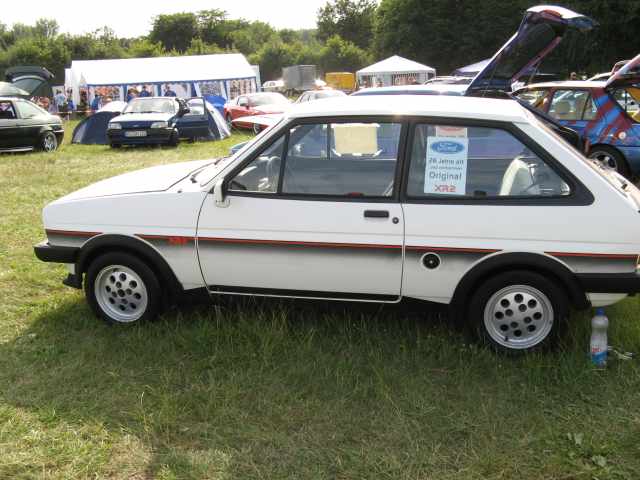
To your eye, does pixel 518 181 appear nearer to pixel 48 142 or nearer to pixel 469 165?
pixel 469 165

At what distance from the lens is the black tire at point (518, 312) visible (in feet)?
13.1

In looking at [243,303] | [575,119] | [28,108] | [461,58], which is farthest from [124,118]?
[461,58]

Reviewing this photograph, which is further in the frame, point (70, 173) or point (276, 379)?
point (70, 173)

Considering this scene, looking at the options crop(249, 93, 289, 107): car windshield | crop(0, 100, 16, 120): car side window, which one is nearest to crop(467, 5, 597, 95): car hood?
crop(0, 100, 16, 120): car side window

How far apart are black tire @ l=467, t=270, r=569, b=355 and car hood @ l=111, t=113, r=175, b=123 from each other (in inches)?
550

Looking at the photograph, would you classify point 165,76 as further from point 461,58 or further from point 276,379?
point 461,58

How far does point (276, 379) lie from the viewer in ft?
13.0

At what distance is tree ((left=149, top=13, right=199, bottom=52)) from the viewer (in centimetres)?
9444

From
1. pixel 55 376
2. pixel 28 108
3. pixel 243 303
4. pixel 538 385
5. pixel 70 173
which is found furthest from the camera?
pixel 28 108

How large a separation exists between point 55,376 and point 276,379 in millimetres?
1429

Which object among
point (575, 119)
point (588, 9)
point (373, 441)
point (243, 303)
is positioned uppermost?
point (588, 9)

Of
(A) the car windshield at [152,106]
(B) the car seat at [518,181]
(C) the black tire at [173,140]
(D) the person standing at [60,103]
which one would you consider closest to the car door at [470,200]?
(B) the car seat at [518,181]

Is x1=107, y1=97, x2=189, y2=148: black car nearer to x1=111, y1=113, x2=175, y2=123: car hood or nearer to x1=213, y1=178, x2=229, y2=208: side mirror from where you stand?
x1=111, y1=113, x2=175, y2=123: car hood

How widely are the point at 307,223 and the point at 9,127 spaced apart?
539 inches
